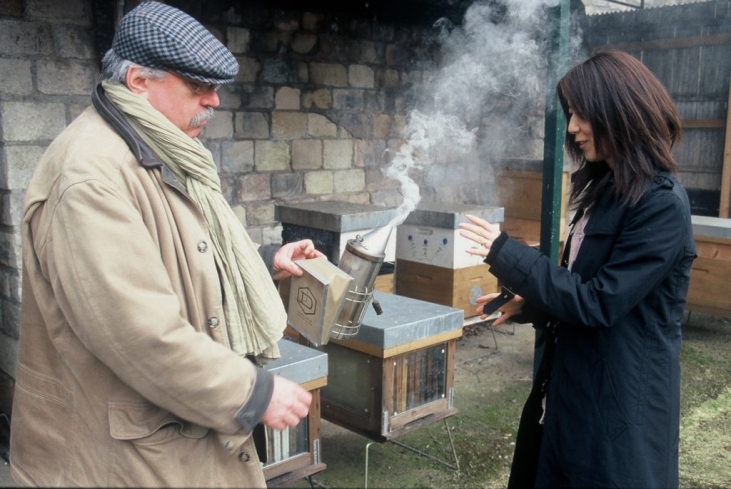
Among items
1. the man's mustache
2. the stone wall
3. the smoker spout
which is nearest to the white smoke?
the stone wall

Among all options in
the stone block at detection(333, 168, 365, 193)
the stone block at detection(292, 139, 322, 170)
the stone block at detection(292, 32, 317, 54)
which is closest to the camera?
the stone block at detection(292, 32, 317, 54)

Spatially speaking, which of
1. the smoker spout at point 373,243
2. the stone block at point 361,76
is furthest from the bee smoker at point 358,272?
the stone block at point 361,76

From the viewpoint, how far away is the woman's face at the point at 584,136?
211 centimetres

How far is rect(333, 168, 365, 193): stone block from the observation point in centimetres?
585

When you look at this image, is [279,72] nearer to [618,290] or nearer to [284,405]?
[618,290]

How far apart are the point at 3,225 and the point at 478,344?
403 cm

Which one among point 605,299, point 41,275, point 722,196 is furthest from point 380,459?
point 722,196

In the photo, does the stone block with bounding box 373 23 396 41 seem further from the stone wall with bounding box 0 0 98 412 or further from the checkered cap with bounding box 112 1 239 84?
the checkered cap with bounding box 112 1 239 84

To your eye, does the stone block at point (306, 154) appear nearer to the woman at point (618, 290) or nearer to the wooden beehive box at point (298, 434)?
the wooden beehive box at point (298, 434)

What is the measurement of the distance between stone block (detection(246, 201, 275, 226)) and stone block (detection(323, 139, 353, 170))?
0.68 m

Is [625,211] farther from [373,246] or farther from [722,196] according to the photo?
[722,196]

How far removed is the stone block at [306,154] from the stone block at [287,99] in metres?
0.29

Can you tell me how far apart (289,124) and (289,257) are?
3.34m

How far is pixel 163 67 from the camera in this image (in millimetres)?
1672
